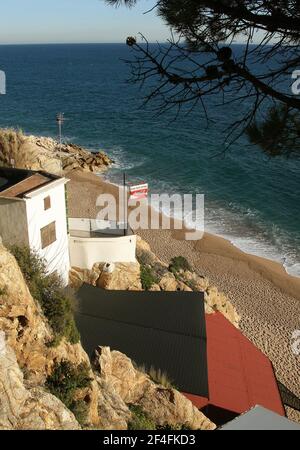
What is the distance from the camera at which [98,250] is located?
56.3 feet

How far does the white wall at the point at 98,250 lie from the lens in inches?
662

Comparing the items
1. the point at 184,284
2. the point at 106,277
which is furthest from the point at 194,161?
the point at 106,277

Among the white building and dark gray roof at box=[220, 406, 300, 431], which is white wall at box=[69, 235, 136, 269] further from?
dark gray roof at box=[220, 406, 300, 431]

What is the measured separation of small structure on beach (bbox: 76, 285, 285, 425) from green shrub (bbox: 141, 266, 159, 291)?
2.34m

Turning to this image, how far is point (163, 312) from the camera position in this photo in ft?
48.4

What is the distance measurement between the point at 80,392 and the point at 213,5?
288 inches

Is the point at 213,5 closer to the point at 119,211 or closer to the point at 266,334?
the point at 266,334

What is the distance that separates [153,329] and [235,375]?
9.57 feet

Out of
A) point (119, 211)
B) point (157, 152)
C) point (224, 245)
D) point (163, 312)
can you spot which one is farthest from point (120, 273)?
point (157, 152)

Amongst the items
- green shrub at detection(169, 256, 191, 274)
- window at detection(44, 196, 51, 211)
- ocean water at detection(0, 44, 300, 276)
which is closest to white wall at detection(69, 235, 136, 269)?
window at detection(44, 196, 51, 211)

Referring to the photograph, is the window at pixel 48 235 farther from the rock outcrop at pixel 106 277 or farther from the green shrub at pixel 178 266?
the green shrub at pixel 178 266

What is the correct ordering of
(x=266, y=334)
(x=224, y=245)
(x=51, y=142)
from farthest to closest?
(x=51, y=142) < (x=224, y=245) < (x=266, y=334)

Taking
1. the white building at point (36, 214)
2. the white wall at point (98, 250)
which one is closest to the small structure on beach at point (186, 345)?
the white wall at point (98, 250)

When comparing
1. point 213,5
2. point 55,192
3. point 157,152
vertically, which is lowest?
point 157,152
